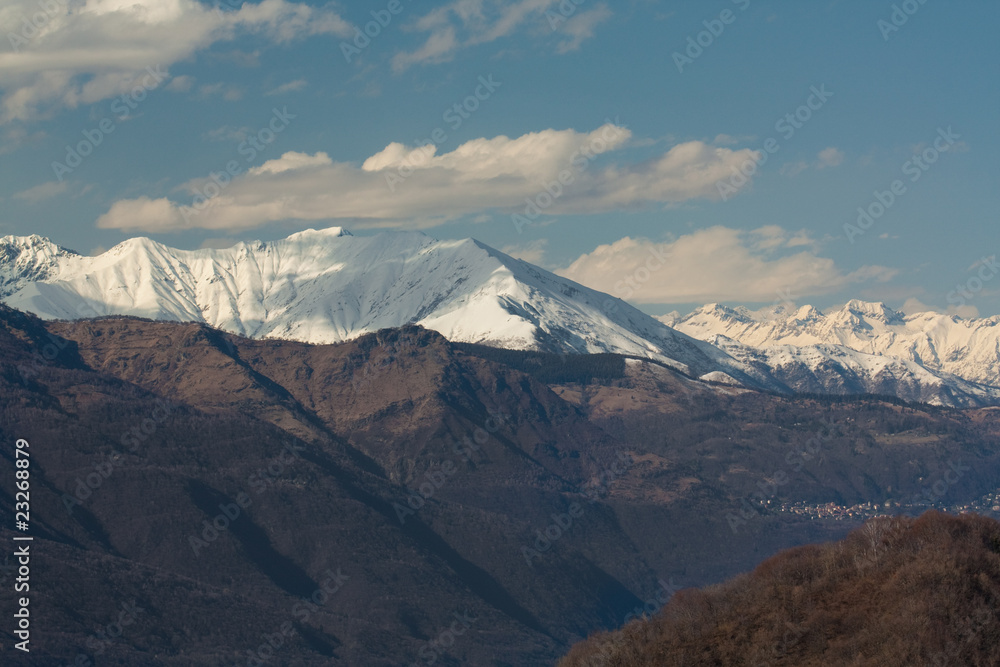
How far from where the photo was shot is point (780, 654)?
6152 inches

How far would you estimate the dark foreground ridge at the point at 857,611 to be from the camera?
149500mm

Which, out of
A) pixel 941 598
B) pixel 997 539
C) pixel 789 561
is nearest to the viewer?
pixel 941 598

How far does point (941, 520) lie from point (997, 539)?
25.2ft

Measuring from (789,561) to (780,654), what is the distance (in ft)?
107

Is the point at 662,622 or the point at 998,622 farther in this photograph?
the point at 662,622

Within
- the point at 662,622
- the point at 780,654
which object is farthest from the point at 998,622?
the point at 662,622

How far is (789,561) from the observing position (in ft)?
614

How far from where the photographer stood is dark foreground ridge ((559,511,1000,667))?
14950 cm

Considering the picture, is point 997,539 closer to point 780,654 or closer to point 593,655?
point 780,654

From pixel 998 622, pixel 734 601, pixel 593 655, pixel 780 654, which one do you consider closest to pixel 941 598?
pixel 998 622

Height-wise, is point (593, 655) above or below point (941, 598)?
below

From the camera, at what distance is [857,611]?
15912cm

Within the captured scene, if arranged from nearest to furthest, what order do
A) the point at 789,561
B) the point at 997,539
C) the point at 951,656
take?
the point at 951,656
the point at 997,539
the point at 789,561

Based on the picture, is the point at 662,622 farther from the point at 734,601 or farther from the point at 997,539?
the point at 997,539
